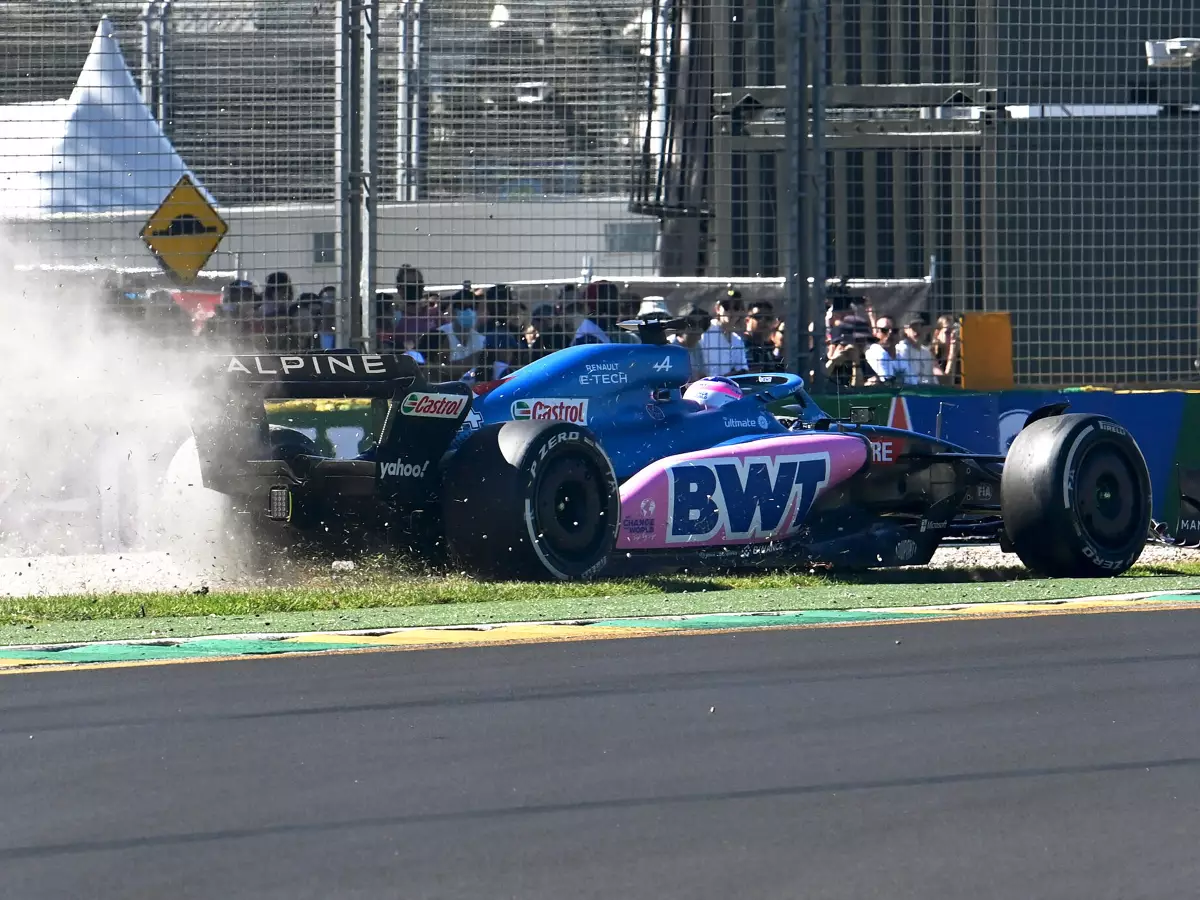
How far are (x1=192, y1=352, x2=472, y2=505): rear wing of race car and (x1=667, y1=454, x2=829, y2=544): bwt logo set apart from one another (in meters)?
1.32

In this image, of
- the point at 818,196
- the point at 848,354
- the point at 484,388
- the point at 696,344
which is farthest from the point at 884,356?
the point at 484,388

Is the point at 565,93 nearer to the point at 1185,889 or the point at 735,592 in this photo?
the point at 735,592

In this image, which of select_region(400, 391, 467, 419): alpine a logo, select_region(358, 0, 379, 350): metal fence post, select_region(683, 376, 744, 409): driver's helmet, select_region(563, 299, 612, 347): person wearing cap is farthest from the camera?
select_region(563, 299, 612, 347): person wearing cap

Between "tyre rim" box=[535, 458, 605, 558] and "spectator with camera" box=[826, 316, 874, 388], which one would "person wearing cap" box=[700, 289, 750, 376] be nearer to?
"spectator with camera" box=[826, 316, 874, 388]

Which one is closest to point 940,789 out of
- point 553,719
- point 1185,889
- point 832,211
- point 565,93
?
point 1185,889

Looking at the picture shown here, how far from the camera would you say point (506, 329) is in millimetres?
12531

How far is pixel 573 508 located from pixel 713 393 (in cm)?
140

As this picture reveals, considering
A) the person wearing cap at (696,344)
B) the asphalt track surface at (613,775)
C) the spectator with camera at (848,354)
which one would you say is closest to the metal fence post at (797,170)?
the spectator with camera at (848,354)

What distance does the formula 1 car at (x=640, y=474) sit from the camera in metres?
9.03

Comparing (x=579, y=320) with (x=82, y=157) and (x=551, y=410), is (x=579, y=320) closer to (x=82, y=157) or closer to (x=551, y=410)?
(x=551, y=410)

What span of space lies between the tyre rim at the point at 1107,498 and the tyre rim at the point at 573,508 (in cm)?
256

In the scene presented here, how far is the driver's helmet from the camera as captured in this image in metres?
10.3

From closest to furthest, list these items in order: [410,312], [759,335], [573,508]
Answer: [573,508], [410,312], [759,335]

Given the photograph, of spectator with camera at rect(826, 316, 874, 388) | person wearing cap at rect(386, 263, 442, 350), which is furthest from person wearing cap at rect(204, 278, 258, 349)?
spectator with camera at rect(826, 316, 874, 388)
